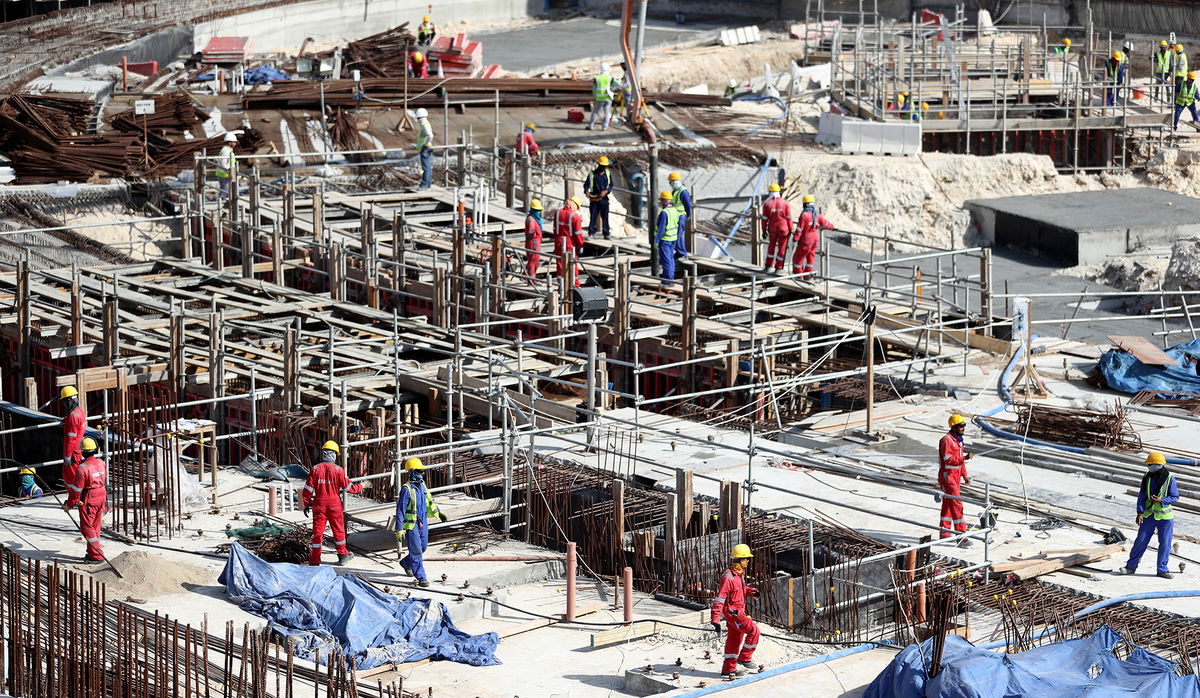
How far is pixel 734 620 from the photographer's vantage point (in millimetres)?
18719

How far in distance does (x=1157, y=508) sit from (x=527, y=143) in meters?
23.0

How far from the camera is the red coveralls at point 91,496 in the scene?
21.3m

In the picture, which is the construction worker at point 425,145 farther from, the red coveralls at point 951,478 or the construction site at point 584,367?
the red coveralls at point 951,478

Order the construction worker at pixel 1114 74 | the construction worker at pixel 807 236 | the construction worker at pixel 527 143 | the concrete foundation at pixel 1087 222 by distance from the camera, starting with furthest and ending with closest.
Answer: the construction worker at pixel 1114 74, the construction worker at pixel 527 143, the concrete foundation at pixel 1087 222, the construction worker at pixel 807 236

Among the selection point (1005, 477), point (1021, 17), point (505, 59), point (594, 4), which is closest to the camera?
point (1005, 477)

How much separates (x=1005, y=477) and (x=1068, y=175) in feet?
78.5

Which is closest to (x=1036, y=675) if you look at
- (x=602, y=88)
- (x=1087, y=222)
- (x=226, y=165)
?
(x=1087, y=222)

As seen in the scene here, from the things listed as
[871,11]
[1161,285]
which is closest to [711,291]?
[1161,285]

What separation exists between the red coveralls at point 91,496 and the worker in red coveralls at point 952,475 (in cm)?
905

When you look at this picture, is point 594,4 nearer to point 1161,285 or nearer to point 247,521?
point 1161,285

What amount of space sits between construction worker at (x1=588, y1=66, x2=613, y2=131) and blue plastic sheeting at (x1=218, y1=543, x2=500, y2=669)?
26480 millimetres

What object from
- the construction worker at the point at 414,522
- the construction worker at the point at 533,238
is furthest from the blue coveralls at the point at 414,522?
the construction worker at the point at 533,238

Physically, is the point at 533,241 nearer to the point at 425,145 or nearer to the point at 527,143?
the point at 425,145

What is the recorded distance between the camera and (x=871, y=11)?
62.0 metres
